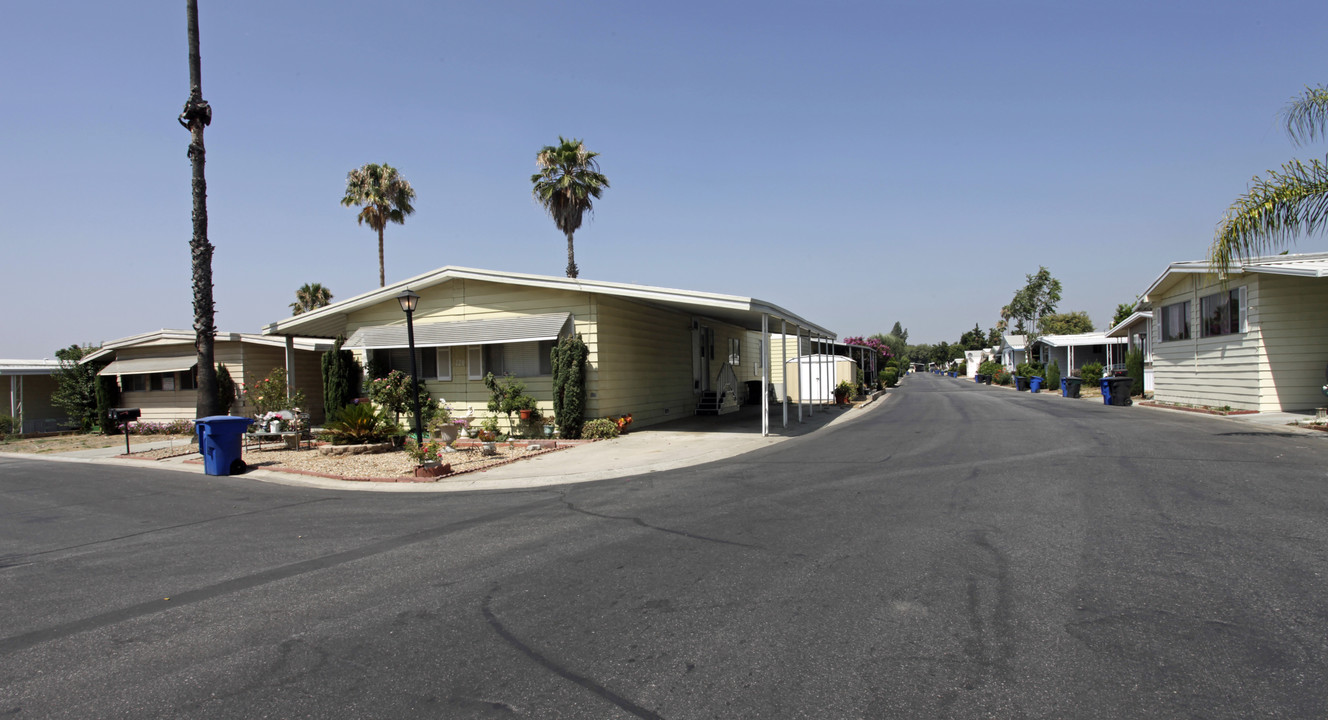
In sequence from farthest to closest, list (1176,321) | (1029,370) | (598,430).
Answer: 1. (1029,370)
2. (1176,321)
3. (598,430)

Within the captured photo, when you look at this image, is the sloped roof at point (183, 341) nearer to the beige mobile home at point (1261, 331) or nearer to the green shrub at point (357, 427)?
the green shrub at point (357, 427)

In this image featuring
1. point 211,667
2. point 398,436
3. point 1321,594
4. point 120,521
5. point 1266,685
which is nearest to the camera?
point 1266,685

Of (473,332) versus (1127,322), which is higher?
(1127,322)

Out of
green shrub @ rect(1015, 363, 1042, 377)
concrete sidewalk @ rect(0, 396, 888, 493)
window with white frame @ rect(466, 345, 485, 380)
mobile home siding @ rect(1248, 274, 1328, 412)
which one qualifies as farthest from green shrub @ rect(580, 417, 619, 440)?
green shrub @ rect(1015, 363, 1042, 377)

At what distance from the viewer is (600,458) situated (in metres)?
11.7

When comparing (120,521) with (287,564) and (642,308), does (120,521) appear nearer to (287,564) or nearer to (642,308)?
(287,564)

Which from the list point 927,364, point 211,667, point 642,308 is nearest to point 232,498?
point 211,667

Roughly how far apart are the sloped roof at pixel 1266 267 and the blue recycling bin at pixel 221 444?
17.9 meters

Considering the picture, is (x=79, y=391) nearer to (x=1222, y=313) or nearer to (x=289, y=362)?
(x=289, y=362)

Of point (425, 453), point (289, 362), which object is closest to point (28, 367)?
point (289, 362)

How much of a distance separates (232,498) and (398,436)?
503 cm

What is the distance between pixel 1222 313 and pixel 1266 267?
2.76 metres

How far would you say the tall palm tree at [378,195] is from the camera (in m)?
29.5

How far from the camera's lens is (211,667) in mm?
3697
